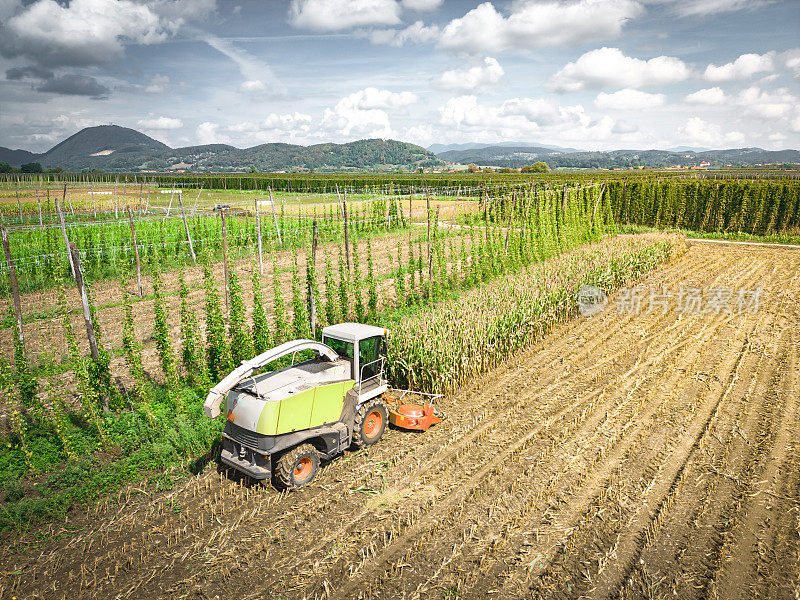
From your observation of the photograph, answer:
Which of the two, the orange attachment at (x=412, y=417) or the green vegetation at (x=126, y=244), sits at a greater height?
the green vegetation at (x=126, y=244)

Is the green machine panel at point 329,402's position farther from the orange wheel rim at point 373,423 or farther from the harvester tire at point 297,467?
the orange wheel rim at point 373,423

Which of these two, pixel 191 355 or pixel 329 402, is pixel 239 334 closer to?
pixel 191 355

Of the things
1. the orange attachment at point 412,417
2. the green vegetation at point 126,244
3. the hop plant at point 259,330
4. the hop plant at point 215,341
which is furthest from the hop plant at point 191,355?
the green vegetation at point 126,244

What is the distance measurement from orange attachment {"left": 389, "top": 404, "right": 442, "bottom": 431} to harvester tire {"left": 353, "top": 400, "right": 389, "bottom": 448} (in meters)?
0.16

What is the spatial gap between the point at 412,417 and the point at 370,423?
0.63m

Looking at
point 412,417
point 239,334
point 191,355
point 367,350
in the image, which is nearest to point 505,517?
point 412,417

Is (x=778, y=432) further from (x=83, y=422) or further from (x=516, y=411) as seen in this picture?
(x=83, y=422)

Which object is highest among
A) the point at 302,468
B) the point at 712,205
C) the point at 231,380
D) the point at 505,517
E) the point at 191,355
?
the point at 712,205

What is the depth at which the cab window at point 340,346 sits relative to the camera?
21.5 ft

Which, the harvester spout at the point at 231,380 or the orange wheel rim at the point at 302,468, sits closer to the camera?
the harvester spout at the point at 231,380

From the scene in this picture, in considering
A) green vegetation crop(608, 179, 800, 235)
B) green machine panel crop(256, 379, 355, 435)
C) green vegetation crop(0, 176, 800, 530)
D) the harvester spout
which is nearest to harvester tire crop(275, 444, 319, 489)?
green machine panel crop(256, 379, 355, 435)

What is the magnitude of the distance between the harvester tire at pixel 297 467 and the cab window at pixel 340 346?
133 centimetres

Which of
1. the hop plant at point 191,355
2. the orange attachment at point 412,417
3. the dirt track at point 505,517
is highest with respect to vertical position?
the hop plant at point 191,355

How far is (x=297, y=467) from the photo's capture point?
18.5 feet
